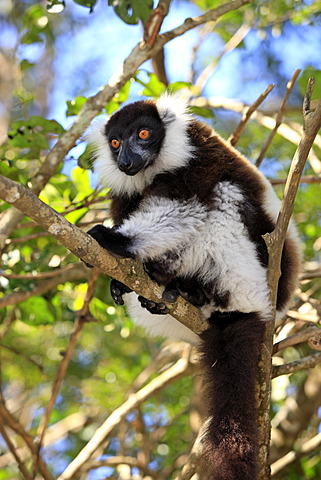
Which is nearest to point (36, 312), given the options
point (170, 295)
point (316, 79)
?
point (170, 295)

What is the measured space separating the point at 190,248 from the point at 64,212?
1103mm

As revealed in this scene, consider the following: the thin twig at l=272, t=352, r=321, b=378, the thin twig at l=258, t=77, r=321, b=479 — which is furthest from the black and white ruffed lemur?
the thin twig at l=272, t=352, r=321, b=378

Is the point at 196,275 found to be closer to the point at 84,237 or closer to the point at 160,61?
the point at 84,237

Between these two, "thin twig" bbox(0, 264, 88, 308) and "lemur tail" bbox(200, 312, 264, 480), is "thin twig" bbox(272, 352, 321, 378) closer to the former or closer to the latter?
"lemur tail" bbox(200, 312, 264, 480)

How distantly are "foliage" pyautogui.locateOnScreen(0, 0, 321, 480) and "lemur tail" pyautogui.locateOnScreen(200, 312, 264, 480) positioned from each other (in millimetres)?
879

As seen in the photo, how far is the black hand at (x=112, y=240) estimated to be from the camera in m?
3.30

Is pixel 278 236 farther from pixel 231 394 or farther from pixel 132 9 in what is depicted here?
pixel 132 9

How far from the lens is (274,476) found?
482cm

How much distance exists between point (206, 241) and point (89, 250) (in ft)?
3.42

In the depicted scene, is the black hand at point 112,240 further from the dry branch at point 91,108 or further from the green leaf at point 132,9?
the green leaf at point 132,9

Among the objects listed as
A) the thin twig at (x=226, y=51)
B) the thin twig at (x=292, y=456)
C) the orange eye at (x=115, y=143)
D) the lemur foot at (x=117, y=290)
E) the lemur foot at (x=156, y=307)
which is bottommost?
the thin twig at (x=292, y=456)

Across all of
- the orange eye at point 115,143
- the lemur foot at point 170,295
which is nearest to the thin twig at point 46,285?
the orange eye at point 115,143

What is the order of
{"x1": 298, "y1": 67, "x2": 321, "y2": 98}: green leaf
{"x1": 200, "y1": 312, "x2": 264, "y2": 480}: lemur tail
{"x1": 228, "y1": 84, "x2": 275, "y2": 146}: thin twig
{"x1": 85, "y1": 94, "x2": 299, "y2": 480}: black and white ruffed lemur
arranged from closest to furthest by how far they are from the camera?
{"x1": 200, "y1": 312, "x2": 264, "y2": 480}: lemur tail < {"x1": 85, "y1": 94, "x2": 299, "y2": 480}: black and white ruffed lemur < {"x1": 298, "y1": 67, "x2": 321, "y2": 98}: green leaf < {"x1": 228, "y1": 84, "x2": 275, "y2": 146}: thin twig

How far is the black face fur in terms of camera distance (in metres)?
4.21
